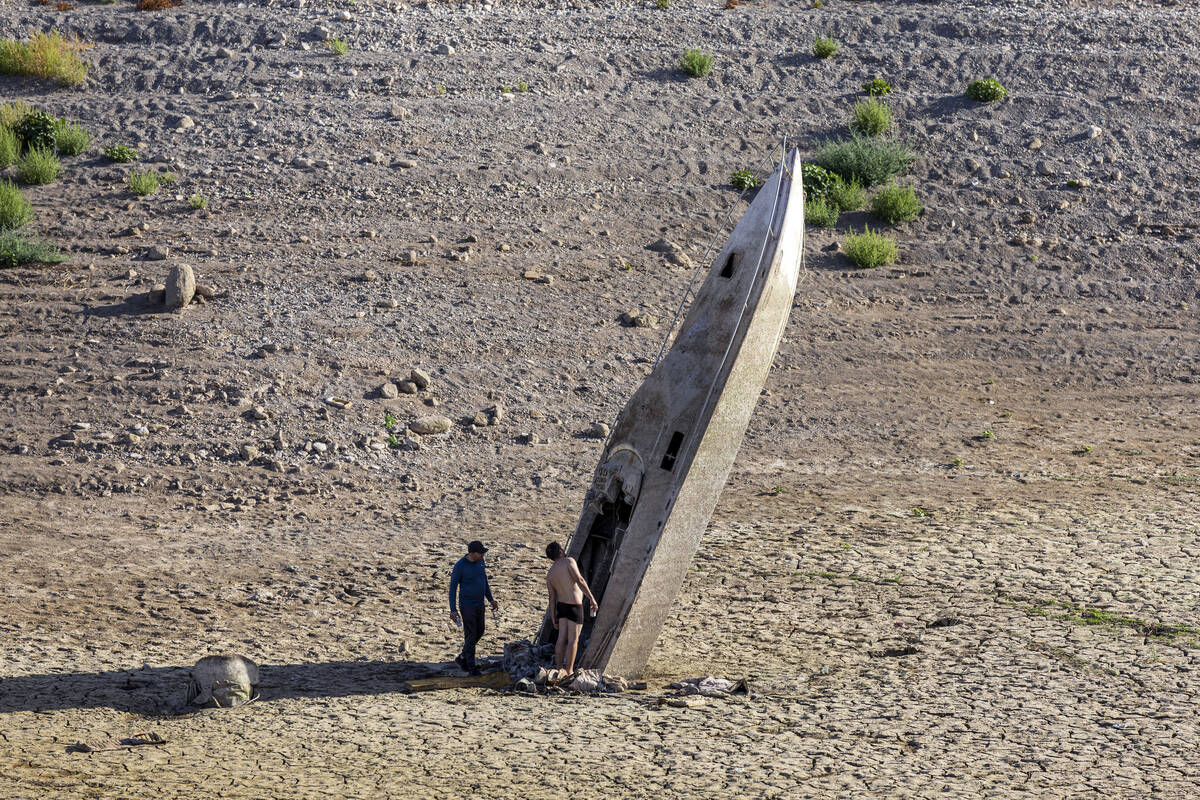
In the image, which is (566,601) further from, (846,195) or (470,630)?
(846,195)

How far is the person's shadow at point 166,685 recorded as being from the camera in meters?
9.73

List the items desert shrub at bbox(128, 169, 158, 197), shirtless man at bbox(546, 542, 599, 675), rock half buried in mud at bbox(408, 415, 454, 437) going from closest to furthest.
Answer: shirtless man at bbox(546, 542, 599, 675) → rock half buried in mud at bbox(408, 415, 454, 437) → desert shrub at bbox(128, 169, 158, 197)

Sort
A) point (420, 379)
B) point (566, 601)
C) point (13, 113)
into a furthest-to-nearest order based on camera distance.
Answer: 1. point (13, 113)
2. point (420, 379)
3. point (566, 601)

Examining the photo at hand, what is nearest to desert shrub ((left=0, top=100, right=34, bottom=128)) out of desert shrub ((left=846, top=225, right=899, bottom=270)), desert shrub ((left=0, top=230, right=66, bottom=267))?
desert shrub ((left=0, top=230, right=66, bottom=267))

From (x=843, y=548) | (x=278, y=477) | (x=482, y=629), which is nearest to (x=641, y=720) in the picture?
(x=482, y=629)

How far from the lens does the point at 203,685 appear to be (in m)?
9.66

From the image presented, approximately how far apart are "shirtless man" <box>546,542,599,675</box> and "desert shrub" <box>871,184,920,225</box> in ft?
45.4

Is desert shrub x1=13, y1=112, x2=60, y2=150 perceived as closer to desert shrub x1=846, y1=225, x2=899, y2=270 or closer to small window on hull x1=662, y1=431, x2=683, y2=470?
desert shrub x1=846, y1=225, x2=899, y2=270

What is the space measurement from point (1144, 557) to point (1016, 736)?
16.1ft

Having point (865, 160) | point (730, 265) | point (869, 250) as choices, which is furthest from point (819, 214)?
point (730, 265)

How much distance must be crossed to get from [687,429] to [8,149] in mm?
15682

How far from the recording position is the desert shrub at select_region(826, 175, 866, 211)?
22.1m

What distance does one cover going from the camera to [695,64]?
81.3 feet

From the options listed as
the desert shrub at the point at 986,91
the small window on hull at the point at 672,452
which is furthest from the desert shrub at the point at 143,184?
the desert shrub at the point at 986,91
